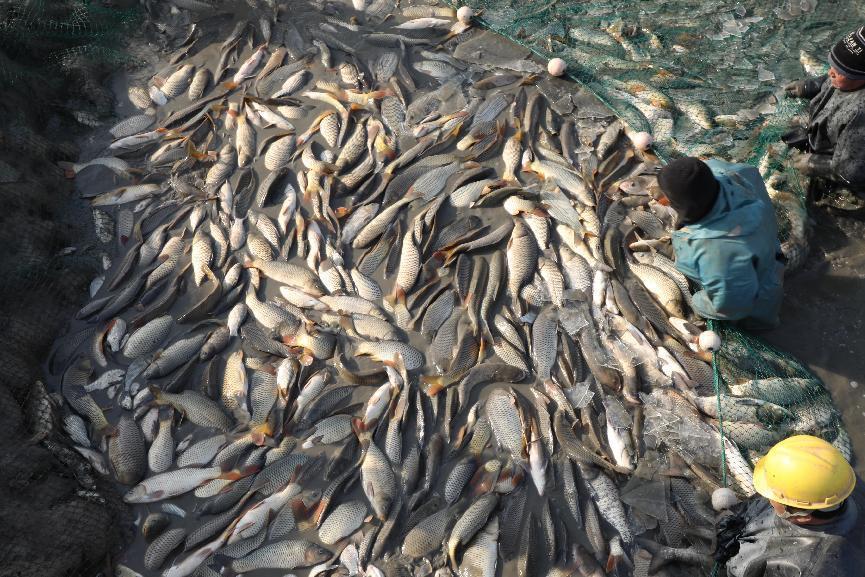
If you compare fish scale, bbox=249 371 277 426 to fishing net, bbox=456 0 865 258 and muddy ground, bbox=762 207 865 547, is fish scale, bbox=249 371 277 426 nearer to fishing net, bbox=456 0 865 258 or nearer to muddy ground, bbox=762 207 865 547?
muddy ground, bbox=762 207 865 547

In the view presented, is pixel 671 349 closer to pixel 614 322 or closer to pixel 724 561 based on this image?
pixel 614 322

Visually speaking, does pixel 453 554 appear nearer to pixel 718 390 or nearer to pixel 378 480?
pixel 378 480

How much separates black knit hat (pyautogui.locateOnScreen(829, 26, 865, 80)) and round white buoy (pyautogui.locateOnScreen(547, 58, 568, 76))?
227 centimetres

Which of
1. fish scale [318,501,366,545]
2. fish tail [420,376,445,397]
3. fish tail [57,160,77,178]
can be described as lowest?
fish scale [318,501,366,545]

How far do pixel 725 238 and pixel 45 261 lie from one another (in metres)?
4.94

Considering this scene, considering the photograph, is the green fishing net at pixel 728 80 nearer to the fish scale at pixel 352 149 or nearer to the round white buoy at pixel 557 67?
the round white buoy at pixel 557 67

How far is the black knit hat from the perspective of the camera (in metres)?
4.59

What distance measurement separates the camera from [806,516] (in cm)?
313

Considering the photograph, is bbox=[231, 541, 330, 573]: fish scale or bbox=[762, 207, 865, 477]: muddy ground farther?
bbox=[762, 207, 865, 477]: muddy ground

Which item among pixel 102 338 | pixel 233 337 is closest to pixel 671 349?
pixel 233 337

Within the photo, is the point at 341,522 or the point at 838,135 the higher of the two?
the point at 838,135

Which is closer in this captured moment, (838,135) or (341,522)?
(341,522)

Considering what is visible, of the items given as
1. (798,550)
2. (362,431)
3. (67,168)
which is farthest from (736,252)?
(67,168)

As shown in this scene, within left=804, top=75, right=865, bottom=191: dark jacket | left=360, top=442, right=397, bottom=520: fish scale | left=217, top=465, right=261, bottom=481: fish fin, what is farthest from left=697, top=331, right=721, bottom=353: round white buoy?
left=217, top=465, right=261, bottom=481: fish fin
